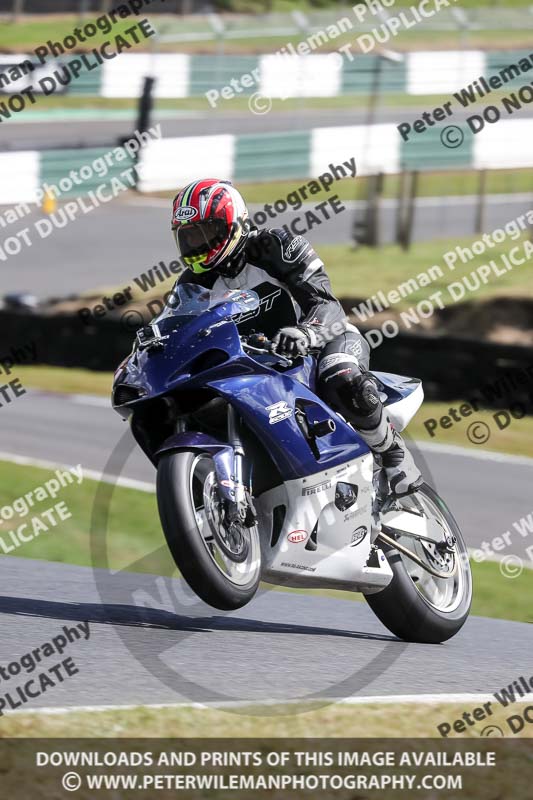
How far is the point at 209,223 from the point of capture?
18.5 ft

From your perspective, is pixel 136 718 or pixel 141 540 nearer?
pixel 136 718

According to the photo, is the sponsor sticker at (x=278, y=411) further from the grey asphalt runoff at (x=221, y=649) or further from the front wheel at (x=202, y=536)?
the grey asphalt runoff at (x=221, y=649)

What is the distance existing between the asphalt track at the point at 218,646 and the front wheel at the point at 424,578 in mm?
114

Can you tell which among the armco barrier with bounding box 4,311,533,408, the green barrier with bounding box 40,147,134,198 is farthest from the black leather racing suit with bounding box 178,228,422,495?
the green barrier with bounding box 40,147,134,198

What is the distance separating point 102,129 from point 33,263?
9229 millimetres

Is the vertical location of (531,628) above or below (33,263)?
above

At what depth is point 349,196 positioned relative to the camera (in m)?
27.8

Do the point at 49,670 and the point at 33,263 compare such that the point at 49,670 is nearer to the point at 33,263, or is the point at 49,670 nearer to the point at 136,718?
the point at 136,718

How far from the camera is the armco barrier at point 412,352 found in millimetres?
15055

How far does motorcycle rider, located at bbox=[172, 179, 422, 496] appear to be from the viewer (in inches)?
223
